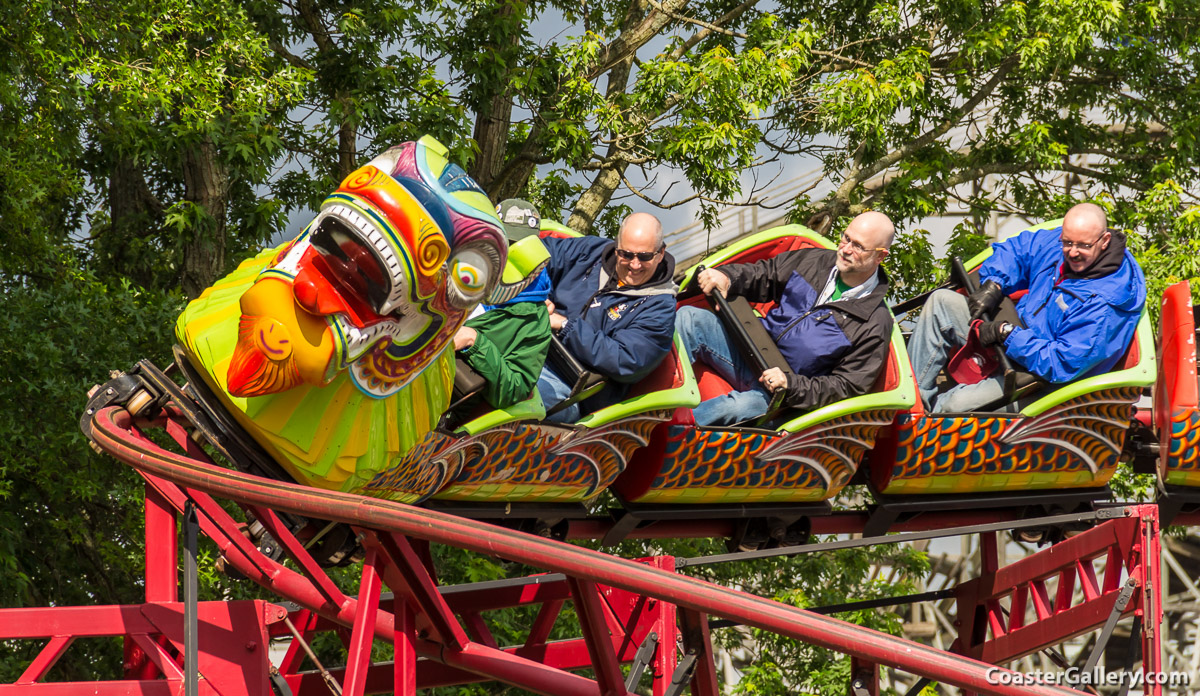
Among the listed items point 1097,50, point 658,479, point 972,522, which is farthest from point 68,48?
point 1097,50

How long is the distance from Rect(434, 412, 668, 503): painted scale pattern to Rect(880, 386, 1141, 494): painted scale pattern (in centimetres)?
112

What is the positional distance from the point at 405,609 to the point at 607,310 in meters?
→ 1.38

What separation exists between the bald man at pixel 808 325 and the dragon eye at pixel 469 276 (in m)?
1.36

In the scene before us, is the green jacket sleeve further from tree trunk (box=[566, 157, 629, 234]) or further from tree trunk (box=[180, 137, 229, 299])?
tree trunk (box=[566, 157, 629, 234])

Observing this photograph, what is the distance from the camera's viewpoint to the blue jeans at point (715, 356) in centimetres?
451

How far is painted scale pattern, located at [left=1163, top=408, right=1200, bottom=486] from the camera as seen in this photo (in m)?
4.88

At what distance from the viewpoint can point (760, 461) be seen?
449cm

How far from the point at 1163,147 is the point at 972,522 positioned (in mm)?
5298

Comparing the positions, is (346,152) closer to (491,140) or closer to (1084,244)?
(491,140)

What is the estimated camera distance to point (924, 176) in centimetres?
895

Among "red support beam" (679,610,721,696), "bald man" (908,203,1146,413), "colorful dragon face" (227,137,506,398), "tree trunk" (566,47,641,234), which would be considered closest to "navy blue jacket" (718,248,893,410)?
"bald man" (908,203,1146,413)

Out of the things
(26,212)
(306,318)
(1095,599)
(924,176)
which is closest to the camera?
(306,318)

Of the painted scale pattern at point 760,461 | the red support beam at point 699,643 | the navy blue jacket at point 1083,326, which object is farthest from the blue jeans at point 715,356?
the red support beam at point 699,643

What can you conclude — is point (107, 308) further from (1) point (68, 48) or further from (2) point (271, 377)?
(2) point (271, 377)
